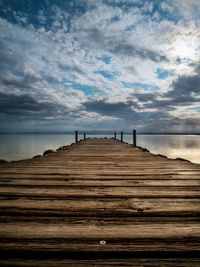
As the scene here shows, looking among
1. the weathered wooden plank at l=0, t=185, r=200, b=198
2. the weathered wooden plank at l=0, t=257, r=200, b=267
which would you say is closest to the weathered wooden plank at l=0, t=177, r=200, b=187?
the weathered wooden plank at l=0, t=185, r=200, b=198

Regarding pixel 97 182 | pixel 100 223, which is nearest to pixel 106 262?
pixel 100 223

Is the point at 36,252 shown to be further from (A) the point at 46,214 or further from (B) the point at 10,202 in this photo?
(B) the point at 10,202

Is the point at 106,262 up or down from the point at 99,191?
down

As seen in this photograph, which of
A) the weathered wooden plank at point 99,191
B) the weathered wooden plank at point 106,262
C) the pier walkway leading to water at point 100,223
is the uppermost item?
the weathered wooden plank at point 99,191

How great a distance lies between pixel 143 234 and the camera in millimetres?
2244

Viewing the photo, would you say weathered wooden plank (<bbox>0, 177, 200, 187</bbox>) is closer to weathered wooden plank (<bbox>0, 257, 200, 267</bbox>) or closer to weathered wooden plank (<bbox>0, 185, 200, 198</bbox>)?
weathered wooden plank (<bbox>0, 185, 200, 198</bbox>)

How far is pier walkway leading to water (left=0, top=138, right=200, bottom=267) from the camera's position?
75.2 inches

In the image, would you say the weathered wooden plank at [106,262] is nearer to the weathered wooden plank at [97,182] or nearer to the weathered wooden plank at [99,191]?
the weathered wooden plank at [99,191]

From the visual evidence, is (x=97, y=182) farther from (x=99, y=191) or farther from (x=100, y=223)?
(x=100, y=223)

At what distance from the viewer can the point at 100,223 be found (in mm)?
2549

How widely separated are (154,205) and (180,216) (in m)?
0.43

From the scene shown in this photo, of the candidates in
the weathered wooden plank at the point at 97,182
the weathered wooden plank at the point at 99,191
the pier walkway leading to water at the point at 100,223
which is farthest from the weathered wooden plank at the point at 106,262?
the weathered wooden plank at the point at 97,182

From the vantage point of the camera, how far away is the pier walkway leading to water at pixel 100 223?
1.91 metres

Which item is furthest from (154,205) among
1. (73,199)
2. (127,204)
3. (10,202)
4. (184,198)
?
(10,202)
